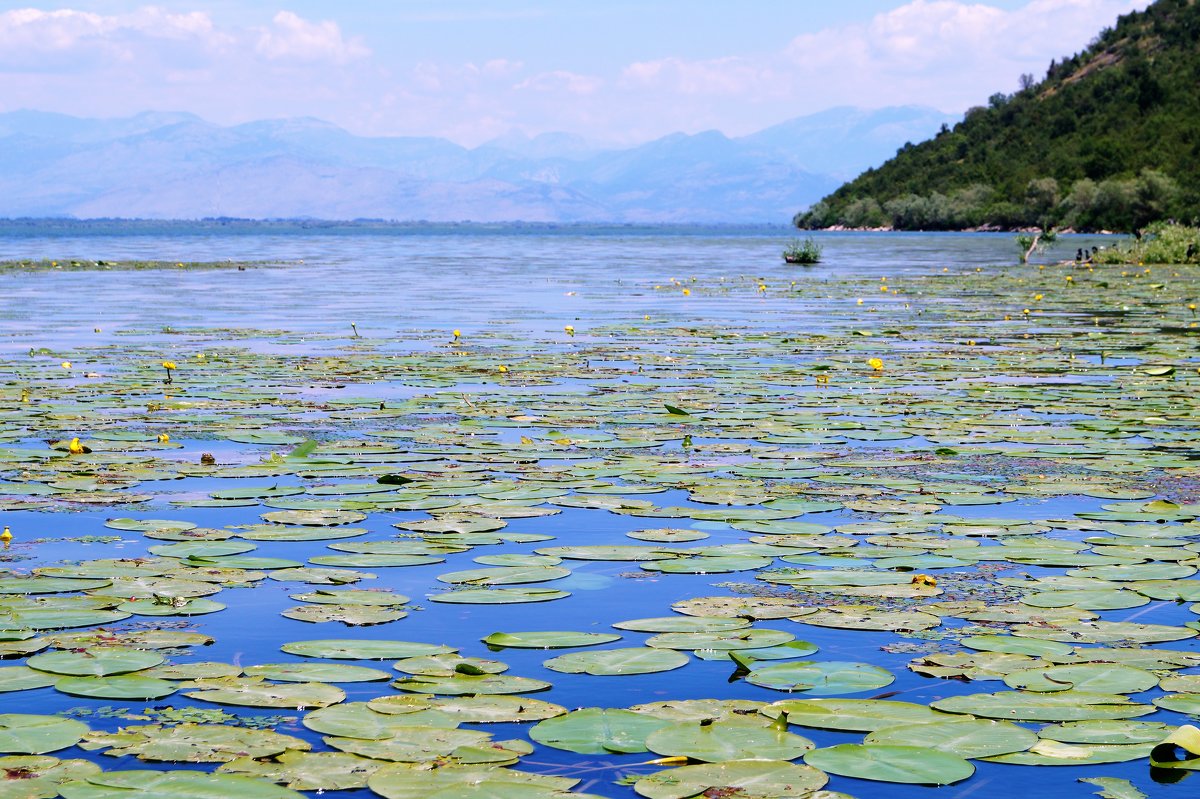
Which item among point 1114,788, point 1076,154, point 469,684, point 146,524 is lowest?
point 1114,788

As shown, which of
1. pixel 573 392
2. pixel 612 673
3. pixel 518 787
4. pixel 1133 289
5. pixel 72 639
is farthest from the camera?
pixel 1133 289

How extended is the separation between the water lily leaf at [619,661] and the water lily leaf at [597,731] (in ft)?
1.28

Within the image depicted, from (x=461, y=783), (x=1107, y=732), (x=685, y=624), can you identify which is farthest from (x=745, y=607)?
(x=461, y=783)

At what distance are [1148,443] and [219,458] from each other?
19.3 feet

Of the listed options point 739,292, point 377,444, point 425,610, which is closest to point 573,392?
point 377,444

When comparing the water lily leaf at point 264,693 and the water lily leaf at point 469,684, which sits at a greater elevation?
the water lily leaf at point 264,693

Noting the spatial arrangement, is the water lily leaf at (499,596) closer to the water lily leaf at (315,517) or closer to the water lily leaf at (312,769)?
the water lily leaf at (315,517)


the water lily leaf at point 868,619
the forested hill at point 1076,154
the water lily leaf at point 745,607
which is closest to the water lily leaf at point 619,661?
the water lily leaf at point 745,607

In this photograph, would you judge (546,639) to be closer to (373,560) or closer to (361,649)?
(361,649)

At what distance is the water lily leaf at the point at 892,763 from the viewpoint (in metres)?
3.77

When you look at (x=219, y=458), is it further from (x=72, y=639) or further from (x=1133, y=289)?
(x=1133, y=289)

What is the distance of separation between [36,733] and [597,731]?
1550 millimetres

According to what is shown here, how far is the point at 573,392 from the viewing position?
12352mm

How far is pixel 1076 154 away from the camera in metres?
118
